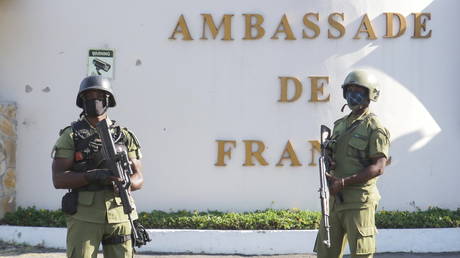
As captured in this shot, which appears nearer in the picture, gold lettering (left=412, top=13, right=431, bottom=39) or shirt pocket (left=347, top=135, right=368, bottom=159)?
shirt pocket (left=347, top=135, right=368, bottom=159)

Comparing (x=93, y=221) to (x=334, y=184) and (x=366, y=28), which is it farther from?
(x=366, y=28)

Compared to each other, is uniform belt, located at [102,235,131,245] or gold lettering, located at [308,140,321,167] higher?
gold lettering, located at [308,140,321,167]

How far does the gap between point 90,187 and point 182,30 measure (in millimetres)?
4012

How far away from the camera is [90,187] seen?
410 cm

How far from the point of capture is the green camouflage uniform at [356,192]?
4.52 meters

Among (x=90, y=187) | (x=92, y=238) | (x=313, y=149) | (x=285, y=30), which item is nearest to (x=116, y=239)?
(x=92, y=238)

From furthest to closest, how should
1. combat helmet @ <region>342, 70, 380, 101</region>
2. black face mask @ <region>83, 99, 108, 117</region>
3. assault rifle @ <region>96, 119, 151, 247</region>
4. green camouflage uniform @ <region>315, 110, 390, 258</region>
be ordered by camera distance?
combat helmet @ <region>342, 70, 380, 101</region> → green camouflage uniform @ <region>315, 110, 390, 258</region> → black face mask @ <region>83, 99, 108, 117</region> → assault rifle @ <region>96, 119, 151, 247</region>

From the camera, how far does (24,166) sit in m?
7.83

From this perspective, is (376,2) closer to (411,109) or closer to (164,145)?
(411,109)

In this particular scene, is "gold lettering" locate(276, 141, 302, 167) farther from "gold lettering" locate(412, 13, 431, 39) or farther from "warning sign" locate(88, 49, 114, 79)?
"warning sign" locate(88, 49, 114, 79)

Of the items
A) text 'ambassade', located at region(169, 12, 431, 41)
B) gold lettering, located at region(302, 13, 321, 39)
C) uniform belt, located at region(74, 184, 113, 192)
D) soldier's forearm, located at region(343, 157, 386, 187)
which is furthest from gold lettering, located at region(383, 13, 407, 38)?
uniform belt, located at region(74, 184, 113, 192)

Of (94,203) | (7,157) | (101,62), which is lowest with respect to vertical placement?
(94,203)

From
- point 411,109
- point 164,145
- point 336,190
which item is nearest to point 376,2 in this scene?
point 411,109

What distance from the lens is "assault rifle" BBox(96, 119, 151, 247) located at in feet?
13.0
